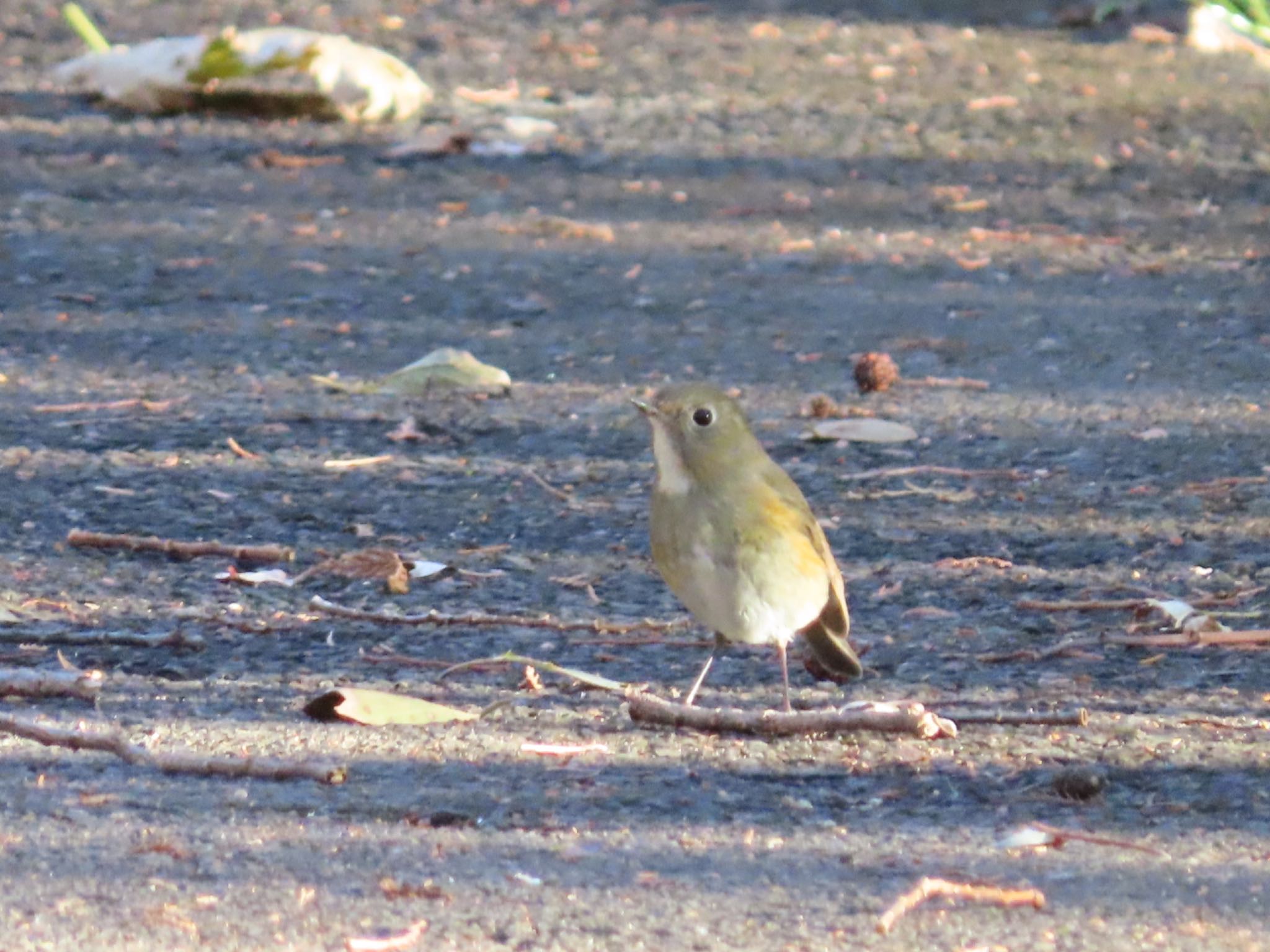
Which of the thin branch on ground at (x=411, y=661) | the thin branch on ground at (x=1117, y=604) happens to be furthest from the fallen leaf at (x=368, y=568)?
the thin branch on ground at (x=1117, y=604)

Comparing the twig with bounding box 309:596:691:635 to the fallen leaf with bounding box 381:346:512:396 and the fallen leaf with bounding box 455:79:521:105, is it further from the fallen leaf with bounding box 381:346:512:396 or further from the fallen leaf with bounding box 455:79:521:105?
the fallen leaf with bounding box 455:79:521:105

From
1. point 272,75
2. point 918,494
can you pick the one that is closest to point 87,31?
point 272,75

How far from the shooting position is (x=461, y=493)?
4605 mm

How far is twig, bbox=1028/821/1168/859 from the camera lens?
267 cm

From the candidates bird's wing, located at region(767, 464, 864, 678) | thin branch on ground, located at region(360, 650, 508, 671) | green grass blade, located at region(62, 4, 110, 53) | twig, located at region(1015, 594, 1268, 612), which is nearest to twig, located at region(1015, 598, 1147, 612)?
twig, located at region(1015, 594, 1268, 612)

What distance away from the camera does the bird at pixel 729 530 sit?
10.6ft

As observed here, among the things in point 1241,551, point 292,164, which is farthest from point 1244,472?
point 292,164

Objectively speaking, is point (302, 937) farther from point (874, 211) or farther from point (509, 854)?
point (874, 211)

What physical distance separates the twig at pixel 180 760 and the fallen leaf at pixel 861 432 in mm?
2303

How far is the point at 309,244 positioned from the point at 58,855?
14.2 ft

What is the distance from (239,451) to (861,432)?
1.62 meters

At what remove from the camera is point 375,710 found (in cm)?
319

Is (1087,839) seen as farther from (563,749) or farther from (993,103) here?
(993,103)

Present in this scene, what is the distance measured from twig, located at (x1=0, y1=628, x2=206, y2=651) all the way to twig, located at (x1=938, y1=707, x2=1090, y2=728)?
1.43 m
